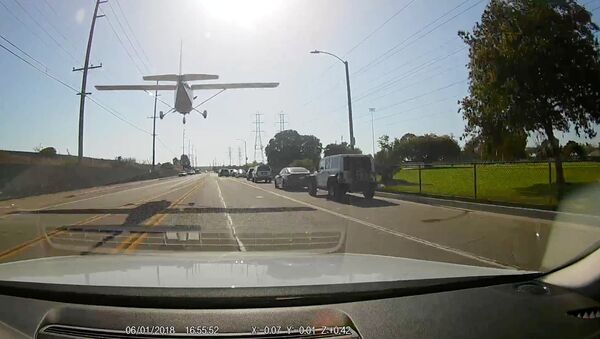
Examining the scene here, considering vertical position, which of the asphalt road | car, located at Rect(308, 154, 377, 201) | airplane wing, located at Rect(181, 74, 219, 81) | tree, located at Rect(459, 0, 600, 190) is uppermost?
airplane wing, located at Rect(181, 74, 219, 81)

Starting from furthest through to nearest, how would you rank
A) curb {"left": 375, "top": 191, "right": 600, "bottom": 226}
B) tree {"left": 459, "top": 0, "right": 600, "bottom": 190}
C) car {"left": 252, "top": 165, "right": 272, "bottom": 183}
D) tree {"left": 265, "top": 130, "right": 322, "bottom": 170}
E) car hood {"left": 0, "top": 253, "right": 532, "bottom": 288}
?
tree {"left": 265, "top": 130, "right": 322, "bottom": 170} < car {"left": 252, "top": 165, "right": 272, "bottom": 183} < tree {"left": 459, "top": 0, "right": 600, "bottom": 190} < curb {"left": 375, "top": 191, "right": 600, "bottom": 226} < car hood {"left": 0, "top": 253, "right": 532, "bottom": 288}

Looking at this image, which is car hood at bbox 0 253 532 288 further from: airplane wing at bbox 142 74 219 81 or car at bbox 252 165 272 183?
car at bbox 252 165 272 183

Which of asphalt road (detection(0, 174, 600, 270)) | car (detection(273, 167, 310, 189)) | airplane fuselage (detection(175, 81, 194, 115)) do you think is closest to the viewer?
A: asphalt road (detection(0, 174, 600, 270))

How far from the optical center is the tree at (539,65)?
875 inches

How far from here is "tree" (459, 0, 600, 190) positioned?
22234 mm

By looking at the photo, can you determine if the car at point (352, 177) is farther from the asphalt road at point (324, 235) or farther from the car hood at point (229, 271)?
the car hood at point (229, 271)

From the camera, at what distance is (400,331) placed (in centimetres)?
297

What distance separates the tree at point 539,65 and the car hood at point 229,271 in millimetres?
20013

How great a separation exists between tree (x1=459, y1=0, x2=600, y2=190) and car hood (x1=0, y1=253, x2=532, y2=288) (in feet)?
65.7

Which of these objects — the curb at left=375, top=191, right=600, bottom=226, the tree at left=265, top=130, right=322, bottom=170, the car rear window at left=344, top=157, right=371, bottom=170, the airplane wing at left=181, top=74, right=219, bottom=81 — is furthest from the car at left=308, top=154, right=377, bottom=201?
the tree at left=265, top=130, right=322, bottom=170

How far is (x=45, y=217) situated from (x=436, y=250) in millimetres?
13043

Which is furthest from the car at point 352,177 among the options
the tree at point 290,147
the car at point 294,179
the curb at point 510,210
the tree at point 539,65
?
the tree at point 290,147

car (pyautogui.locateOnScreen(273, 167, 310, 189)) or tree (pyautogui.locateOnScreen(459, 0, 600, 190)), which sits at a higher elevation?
tree (pyautogui.locateOnScreen(459, 0, 600, 190))

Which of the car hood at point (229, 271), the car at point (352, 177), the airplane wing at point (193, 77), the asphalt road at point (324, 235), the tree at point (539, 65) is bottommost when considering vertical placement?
the asphalt road at point (324, 235)
